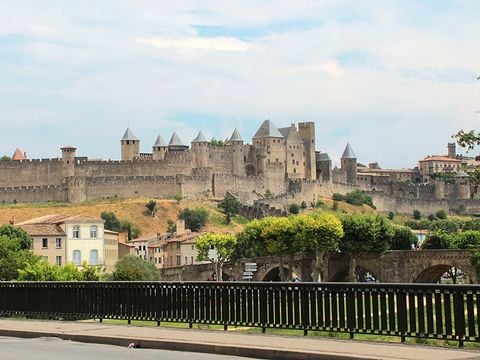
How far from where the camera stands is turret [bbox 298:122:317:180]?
147750 millimetres

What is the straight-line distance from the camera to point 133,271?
194 ft

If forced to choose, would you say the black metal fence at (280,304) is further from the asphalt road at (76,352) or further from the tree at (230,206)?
the tree at (230,206)

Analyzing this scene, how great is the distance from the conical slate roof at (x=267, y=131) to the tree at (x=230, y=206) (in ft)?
75.2

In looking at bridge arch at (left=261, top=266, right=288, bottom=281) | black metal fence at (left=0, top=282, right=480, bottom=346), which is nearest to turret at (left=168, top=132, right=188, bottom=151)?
bridge arch at (left=261, top=266, right=288, bottom=281)

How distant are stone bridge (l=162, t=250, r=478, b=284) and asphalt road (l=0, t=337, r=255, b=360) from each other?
48.5 meters

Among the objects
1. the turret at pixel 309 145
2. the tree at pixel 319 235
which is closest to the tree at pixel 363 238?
the tree at pixel 319 235

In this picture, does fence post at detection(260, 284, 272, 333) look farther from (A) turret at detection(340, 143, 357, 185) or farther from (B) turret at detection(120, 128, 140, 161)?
(A) turret at detection(340, 143, 357, 185)

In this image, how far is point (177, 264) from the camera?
9488 cm

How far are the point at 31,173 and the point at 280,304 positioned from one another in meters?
116

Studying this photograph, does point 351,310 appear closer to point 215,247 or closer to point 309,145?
point 215,247

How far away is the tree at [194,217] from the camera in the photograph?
113m

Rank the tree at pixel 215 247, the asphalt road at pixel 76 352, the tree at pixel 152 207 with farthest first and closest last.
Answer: the tree at pixel 152 207
the tree at pixel 215 247
the asphalt road at pixel 76 352

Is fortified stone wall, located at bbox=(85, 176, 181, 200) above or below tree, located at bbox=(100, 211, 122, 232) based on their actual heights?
above

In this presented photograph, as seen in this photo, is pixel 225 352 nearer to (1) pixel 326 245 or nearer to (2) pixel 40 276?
(2) pixel 40 276
